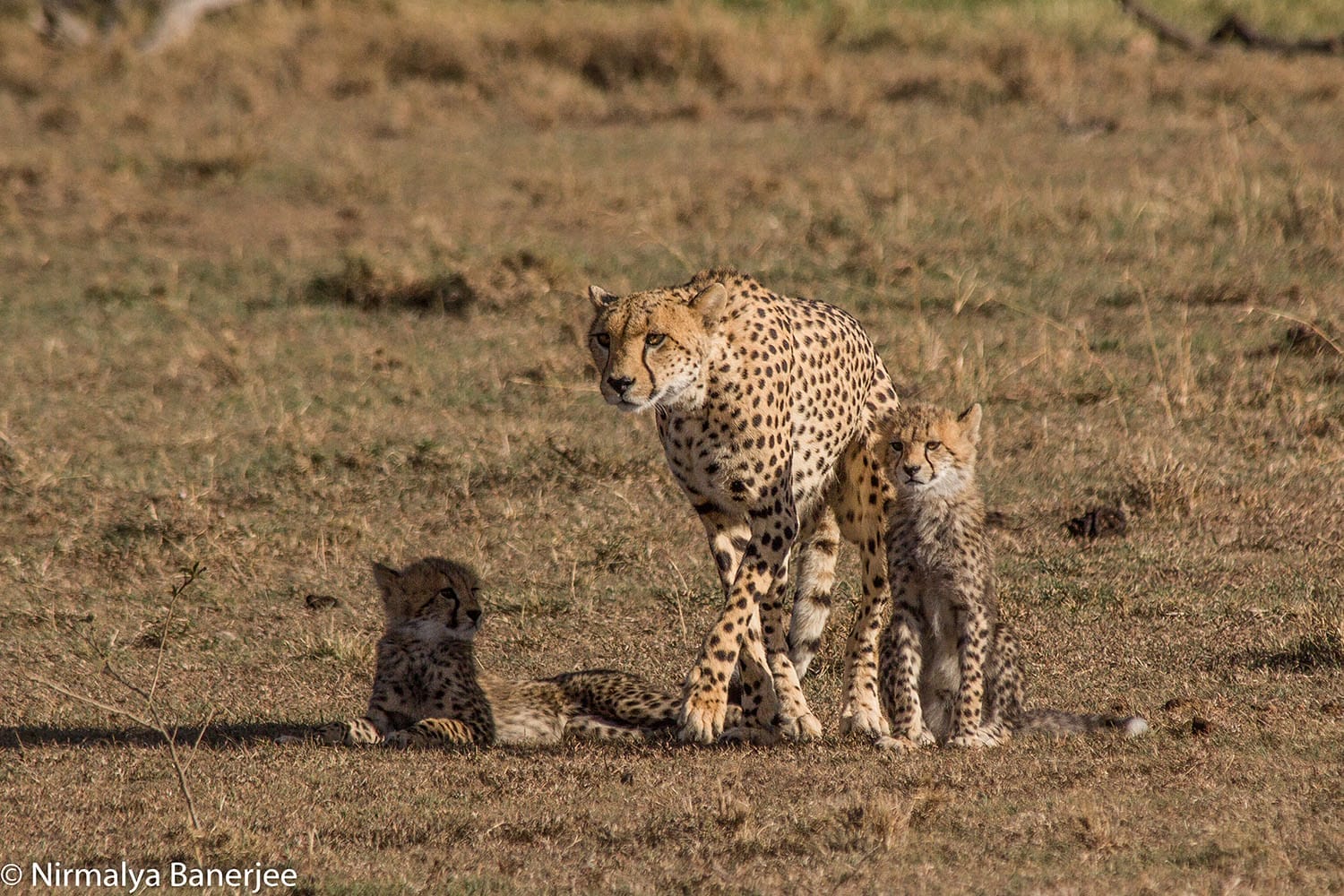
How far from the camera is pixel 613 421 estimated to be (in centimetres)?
940

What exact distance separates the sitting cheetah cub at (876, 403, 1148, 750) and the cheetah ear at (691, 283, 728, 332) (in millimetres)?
659

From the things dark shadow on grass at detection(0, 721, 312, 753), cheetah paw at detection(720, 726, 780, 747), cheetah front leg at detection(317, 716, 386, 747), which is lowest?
dark shadow on grass at detection(0, 721, 312, 753)

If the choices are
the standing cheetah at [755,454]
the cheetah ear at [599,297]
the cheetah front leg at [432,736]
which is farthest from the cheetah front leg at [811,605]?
the cheetah front leg at [432,736]

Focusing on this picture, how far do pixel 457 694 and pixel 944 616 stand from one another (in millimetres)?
1526

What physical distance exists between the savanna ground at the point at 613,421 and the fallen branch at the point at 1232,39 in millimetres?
513

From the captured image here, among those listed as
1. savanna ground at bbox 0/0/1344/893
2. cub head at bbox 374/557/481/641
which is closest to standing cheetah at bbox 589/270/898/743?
savanna ground at bbox 0/0/1344/893

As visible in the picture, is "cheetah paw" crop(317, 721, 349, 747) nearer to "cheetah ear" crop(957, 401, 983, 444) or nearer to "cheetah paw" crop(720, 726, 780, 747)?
"cheetah paw" crop(720, 726, 780, 747)

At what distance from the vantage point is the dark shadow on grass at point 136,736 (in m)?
5.96

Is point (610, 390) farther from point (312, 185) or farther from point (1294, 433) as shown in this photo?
point (312, 185)

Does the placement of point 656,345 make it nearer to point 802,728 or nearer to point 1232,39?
point 802,728

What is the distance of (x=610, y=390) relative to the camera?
5.57m

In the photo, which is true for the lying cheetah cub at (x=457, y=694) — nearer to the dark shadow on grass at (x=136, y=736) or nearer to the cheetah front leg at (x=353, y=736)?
the cheetah front leg at (x=353, y=736)

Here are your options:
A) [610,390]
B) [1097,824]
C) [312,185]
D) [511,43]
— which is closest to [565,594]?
[610,390]

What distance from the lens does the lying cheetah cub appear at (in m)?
5.93
